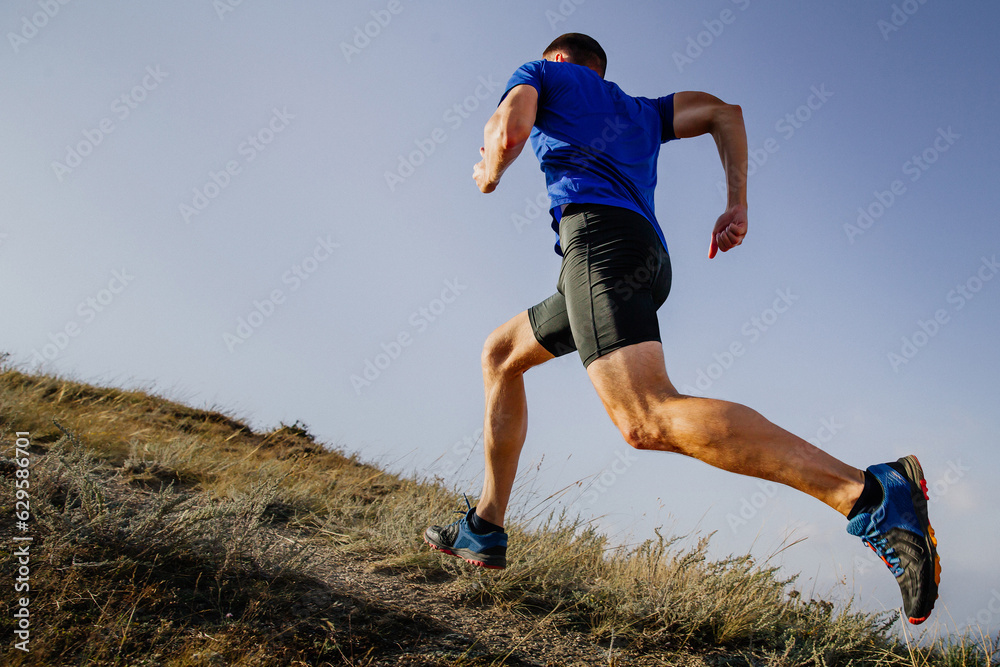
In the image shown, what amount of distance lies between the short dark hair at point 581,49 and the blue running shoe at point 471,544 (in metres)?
1.98

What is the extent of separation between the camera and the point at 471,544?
2258mm

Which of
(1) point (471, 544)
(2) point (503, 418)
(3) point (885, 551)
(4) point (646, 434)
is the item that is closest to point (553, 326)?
(2) point (503, 418)

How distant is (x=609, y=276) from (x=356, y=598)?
5.20 feet

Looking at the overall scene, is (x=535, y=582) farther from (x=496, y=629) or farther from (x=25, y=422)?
(x=25, y=422)

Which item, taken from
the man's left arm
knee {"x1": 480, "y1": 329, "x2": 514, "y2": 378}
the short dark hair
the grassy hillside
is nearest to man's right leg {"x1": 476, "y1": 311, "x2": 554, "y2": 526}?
knee {"x1": 480, "y1": 329, "x2": 514, "y2": 378}

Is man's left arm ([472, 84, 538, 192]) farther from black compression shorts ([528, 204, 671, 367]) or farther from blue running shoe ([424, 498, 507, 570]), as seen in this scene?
blue running shoe ([424, 498, 507, 570])

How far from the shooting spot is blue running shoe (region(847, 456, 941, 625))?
137 cm

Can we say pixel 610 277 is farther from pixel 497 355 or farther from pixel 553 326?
pixel 497 355

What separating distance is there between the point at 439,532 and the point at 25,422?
12.2 feet

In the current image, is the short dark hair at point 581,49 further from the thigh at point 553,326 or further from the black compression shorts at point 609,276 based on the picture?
the thigh at point 553,326

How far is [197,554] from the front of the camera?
2.22m

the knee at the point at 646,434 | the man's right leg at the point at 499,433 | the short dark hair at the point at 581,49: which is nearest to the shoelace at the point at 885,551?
the knee at the point at 646,434

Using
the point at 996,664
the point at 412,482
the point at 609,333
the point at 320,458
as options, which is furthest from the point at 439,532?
the point at 320,458

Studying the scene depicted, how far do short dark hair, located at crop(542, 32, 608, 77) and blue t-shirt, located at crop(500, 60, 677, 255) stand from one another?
32cm
